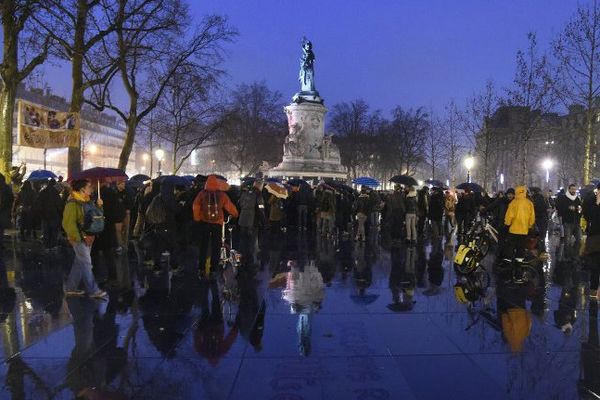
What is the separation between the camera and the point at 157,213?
11180mm

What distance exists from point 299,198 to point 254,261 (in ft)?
27.4

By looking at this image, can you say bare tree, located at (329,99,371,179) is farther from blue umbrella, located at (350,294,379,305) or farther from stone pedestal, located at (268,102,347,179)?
blue umbrella, located at (350,294,379,305)

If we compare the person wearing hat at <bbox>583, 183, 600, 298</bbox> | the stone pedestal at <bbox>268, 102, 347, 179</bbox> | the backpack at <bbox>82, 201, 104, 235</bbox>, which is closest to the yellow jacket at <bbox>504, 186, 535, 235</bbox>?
the person wearing hat at <bbox>583, 183, 600, 298</bbox>

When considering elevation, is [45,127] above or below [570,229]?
above

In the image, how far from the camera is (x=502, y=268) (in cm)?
1152

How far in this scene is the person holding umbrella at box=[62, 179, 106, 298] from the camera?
8555 mm

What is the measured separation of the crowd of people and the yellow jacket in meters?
0.02

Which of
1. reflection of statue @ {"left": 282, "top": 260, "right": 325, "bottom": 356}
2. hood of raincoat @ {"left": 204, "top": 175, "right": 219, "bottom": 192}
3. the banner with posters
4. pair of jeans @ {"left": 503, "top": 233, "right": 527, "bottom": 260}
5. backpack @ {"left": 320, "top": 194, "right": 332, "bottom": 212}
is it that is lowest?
reflection of statue @ {"left": 282, "top": 260, "right": 325, "bottom": 356}

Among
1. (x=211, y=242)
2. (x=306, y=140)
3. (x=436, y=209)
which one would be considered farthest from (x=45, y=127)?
(x=306, y=140)

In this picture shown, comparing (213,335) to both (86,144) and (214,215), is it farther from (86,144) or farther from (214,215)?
(86,144)

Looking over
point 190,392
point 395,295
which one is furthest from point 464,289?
point 190,392

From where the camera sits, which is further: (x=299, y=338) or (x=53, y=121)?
(x=53, y=121)

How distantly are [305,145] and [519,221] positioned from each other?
4007cm

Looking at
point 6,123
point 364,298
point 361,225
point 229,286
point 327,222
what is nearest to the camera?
point 364,298
